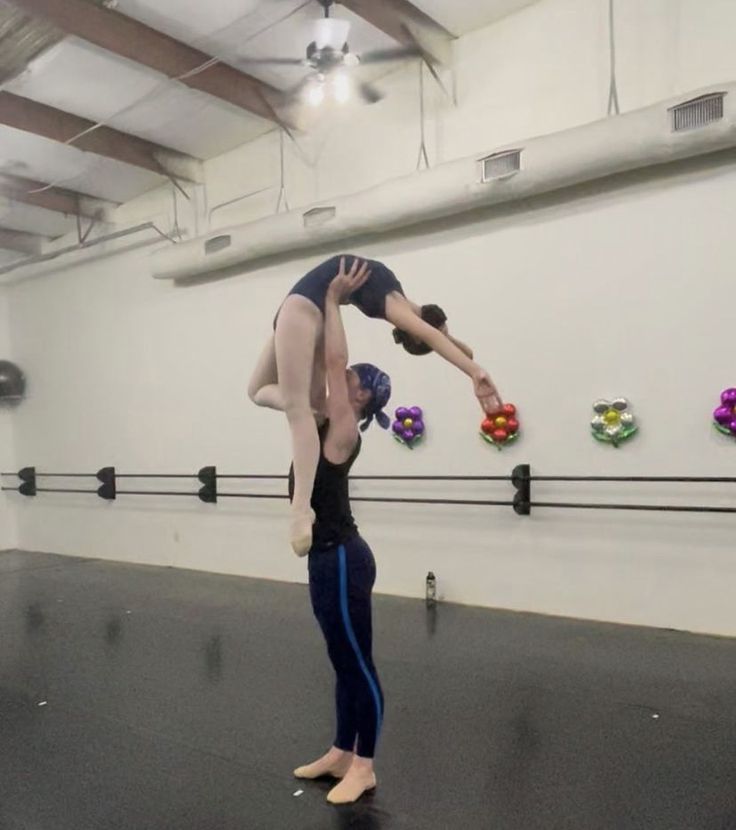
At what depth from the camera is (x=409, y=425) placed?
445cm

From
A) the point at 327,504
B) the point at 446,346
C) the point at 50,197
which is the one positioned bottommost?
the point at 327,504

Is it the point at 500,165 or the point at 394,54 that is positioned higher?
the point at 394,54

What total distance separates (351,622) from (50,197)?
216 inches

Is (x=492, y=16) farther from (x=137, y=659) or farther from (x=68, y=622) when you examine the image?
(x=68, y=622)

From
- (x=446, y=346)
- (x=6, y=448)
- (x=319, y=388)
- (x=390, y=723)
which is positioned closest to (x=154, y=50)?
(x=319, y=388)

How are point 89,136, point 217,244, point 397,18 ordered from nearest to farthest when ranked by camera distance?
point 397,18 → point 89,136 → point 217,244

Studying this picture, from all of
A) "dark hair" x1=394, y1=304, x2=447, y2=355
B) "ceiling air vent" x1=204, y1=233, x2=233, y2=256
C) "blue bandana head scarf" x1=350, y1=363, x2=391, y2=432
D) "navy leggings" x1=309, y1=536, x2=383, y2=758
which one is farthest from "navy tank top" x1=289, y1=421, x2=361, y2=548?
"ceiling air vent" x1=204, y1=233, x2=233, y2=256

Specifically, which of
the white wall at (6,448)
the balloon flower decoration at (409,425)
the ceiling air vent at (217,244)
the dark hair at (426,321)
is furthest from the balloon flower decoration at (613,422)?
the white wall at (6,448)

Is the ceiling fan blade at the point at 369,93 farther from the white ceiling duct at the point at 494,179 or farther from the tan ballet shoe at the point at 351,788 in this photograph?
the tan ballet shoe at the point at 351,788

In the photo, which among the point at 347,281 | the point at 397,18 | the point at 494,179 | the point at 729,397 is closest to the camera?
the point at 347,281

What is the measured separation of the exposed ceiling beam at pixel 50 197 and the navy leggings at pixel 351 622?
5124 millimetres

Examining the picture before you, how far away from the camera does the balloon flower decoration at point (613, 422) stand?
3674mm

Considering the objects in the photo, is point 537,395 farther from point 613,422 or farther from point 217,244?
point 217,244

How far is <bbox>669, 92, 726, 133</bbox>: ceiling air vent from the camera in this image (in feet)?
10.4
